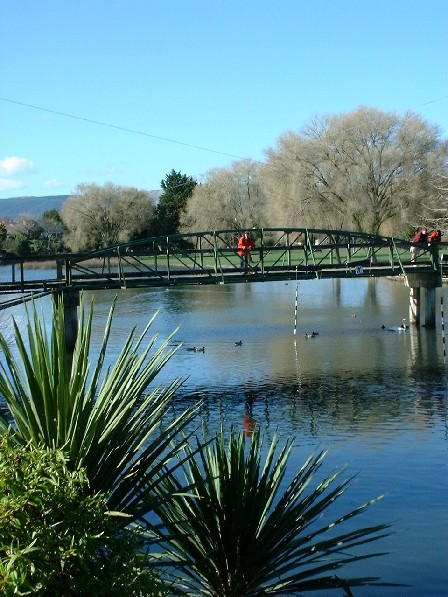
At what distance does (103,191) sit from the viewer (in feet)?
270

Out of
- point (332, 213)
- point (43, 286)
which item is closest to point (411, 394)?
point (43, 286)

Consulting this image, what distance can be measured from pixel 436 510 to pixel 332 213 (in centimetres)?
4601

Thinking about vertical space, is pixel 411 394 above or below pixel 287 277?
below

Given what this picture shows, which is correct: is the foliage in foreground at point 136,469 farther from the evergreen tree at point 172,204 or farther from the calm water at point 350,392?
the evergreen tree at point 172,204

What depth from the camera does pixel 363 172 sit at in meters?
56.1

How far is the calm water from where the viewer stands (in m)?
12.1

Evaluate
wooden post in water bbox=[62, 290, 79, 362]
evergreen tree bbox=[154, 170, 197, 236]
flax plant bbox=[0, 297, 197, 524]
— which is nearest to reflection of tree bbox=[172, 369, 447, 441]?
wooden post in water bbox=[62, 290, 79, 362]

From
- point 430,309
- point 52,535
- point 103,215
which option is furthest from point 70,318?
point 103,215

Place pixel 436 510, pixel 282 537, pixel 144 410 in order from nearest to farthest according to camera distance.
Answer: pixel 144 410 < pixel 282 537 < pixel 436 510

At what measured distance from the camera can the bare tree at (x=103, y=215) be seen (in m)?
79.1

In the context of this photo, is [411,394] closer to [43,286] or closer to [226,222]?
[43,286]

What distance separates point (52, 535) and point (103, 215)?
253 ft

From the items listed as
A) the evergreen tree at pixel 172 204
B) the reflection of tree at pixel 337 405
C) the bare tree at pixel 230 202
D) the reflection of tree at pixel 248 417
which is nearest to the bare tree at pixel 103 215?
the evergreen tree at pixel 172 204

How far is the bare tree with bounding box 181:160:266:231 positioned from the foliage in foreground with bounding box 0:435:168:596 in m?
72.0
